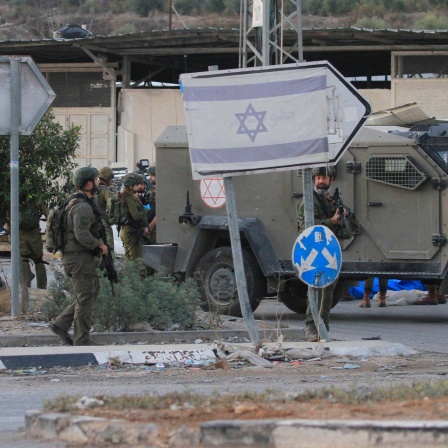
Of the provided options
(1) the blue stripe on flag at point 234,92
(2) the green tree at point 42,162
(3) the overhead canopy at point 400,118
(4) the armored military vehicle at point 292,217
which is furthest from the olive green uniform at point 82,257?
(3) the overhead canopy at point 400,118

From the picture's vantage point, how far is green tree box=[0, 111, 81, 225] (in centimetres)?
1264

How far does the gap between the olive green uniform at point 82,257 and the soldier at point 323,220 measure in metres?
2.17

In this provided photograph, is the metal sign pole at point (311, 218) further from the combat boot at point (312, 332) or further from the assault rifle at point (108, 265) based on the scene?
the assault rifle at point (108, 265)

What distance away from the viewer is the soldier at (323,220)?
1073 cm

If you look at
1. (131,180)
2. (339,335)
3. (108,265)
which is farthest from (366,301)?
(108,265)

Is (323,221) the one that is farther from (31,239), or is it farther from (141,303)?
(31,239)

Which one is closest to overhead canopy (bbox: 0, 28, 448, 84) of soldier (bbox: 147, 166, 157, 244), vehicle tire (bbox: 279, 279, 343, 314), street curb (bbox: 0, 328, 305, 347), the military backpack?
soldier (bbox: 147, 166, 157, 244)

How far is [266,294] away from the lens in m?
13.6

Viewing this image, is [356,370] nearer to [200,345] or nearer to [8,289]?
[200,345]

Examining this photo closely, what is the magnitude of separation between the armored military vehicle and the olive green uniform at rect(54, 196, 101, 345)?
9.77 feet

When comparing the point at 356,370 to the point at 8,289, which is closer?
the point at 356,370

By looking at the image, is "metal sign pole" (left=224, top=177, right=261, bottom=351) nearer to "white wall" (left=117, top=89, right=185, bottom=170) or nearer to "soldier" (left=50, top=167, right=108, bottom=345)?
"soldier" (left=50, top=167, right=108, bottom=345)

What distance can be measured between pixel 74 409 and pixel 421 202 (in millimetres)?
7786

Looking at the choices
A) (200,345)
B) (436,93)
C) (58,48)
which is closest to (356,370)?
(200,345)
